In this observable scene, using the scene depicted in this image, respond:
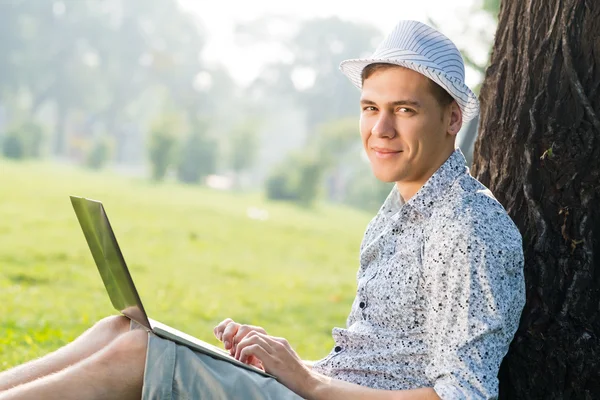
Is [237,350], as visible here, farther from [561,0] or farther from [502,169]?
[561,0]

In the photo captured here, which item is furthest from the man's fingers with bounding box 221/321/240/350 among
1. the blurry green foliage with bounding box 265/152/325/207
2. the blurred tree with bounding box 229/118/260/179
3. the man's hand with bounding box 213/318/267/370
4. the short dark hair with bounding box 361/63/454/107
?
the blurred tree with bounding box 229/118/260/179

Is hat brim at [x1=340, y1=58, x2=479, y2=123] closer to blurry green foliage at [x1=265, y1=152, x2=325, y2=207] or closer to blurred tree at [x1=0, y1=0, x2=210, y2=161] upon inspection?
blurry green foliage at [x1=265, y1=152, x2=325, y2=207]

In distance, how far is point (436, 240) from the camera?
2.46 m

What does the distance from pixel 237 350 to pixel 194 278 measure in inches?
334

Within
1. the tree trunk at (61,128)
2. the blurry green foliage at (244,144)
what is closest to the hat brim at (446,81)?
the blurry green foliage at (244,144)

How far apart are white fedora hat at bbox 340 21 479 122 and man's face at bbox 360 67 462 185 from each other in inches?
1.9

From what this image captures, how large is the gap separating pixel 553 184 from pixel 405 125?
68 cm

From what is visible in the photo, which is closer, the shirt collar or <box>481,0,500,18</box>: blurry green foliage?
the shirt collar

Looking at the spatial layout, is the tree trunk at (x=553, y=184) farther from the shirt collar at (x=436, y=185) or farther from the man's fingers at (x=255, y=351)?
the man's fingers at (x=255, y=351)

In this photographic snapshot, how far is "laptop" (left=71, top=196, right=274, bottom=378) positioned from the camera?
237cm

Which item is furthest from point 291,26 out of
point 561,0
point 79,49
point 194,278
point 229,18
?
point 561,0

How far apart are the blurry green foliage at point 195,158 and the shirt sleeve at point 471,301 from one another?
96.8 ft

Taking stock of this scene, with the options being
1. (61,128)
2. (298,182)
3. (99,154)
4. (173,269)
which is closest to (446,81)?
(173,269)

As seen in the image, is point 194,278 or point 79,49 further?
point 79,49
